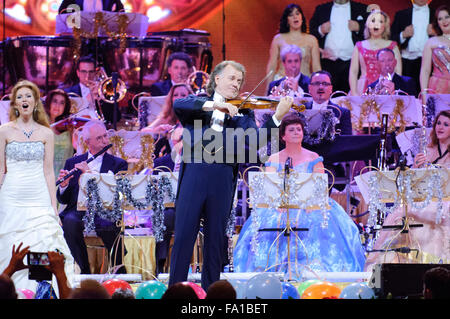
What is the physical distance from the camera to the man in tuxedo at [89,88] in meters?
7.92

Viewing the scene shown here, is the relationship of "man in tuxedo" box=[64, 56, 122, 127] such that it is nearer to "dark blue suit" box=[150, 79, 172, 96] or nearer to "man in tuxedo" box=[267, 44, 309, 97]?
"dark blue suit" box=[150, 79, 172, 96]

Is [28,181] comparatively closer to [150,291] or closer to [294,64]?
[150,291]

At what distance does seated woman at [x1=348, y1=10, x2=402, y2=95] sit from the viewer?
820 centimetres

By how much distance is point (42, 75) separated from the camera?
8.40 metres

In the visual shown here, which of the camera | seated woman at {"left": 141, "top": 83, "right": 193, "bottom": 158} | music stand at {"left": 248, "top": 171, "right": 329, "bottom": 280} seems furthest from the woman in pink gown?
the camera

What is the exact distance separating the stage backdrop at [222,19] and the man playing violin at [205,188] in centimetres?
575

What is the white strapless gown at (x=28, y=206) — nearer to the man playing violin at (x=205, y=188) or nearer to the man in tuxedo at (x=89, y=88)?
the man playing violin at (x=205, y=188)

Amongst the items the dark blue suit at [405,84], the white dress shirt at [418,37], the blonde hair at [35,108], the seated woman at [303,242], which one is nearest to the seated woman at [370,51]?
the dark blue suit at [405,84]

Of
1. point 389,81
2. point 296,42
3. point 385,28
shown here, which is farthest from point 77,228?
point 385,28

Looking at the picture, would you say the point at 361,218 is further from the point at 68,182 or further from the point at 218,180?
the point at 218,180

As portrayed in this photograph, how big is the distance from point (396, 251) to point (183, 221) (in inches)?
85.3

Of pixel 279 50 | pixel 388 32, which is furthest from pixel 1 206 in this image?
pixel 388 32

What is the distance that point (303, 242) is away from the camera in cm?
589

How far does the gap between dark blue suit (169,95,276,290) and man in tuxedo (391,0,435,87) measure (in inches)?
208
